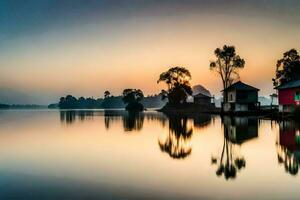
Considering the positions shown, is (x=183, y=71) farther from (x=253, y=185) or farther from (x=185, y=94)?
(x=253, y=185)

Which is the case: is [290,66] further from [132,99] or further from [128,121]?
[132,99]

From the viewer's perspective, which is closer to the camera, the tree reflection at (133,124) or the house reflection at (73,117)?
the tree reflection at (133,124)

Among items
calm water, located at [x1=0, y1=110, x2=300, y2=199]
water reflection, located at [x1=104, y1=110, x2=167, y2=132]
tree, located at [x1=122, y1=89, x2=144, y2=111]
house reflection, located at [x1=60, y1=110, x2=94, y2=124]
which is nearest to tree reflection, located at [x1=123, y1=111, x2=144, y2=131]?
water reflection, located at [x1=104, y1=110, x2=167, y2=132]

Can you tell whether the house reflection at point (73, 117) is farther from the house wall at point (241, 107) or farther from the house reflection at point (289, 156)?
the house reflection at point (289, 156)

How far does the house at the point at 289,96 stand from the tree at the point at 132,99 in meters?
103

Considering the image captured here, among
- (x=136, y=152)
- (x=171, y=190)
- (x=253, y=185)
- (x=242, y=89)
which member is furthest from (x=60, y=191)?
(x=242, y=89)

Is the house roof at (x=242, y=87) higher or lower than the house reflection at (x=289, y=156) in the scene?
higher

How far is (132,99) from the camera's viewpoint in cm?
16488

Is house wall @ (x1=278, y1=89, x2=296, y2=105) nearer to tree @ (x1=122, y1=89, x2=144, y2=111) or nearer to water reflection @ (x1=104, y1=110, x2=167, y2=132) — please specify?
water reflection @ (x1=104, y1=110, x2=167, y2=132)

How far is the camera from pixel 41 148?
78.5 feet

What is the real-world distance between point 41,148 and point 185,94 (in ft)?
322

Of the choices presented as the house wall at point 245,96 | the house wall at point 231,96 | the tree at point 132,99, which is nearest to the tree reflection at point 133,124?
the house wall at point 231,96

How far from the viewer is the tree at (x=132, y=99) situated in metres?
159

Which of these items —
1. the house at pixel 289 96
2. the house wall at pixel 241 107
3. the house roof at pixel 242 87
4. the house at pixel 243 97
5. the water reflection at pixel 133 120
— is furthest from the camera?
the house wall at pixel 241 107
